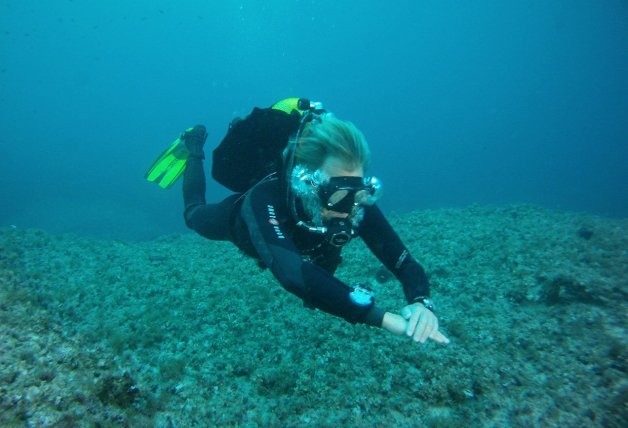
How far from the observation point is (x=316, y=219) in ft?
10.6

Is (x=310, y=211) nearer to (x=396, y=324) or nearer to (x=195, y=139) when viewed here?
(x=396, y=324)

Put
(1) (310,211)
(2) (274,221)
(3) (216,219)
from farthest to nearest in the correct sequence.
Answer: (3) (216,219), (1) (310,211), (2) (274,221)

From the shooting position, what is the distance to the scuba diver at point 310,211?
2.49m

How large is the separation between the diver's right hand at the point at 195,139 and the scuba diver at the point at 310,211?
82.0 inches

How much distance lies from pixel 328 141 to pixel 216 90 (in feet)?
490

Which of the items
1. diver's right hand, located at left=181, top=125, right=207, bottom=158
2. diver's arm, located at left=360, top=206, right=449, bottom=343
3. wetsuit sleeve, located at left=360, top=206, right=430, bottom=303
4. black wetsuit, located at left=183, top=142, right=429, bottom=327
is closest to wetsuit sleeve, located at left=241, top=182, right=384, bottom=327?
black wetsuit, located at left=183, top=142, right=429, bottom=327

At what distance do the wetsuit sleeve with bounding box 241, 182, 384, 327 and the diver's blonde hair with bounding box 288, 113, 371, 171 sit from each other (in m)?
0.62

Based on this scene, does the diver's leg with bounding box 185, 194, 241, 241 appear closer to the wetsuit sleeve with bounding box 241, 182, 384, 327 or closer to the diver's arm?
the wetsuit sleeve with bounding box 241, 182, 384, 327

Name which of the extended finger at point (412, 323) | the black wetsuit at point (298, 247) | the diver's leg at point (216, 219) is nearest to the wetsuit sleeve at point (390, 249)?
the black wetsuit at point (298, 247)

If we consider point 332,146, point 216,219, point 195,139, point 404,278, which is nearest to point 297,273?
point 332,146

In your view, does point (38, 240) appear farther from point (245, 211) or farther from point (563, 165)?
point (563, 165)

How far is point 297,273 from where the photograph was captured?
2531 mm

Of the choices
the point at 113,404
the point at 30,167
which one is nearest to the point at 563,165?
the point at 113,404

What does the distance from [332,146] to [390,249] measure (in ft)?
4.46
